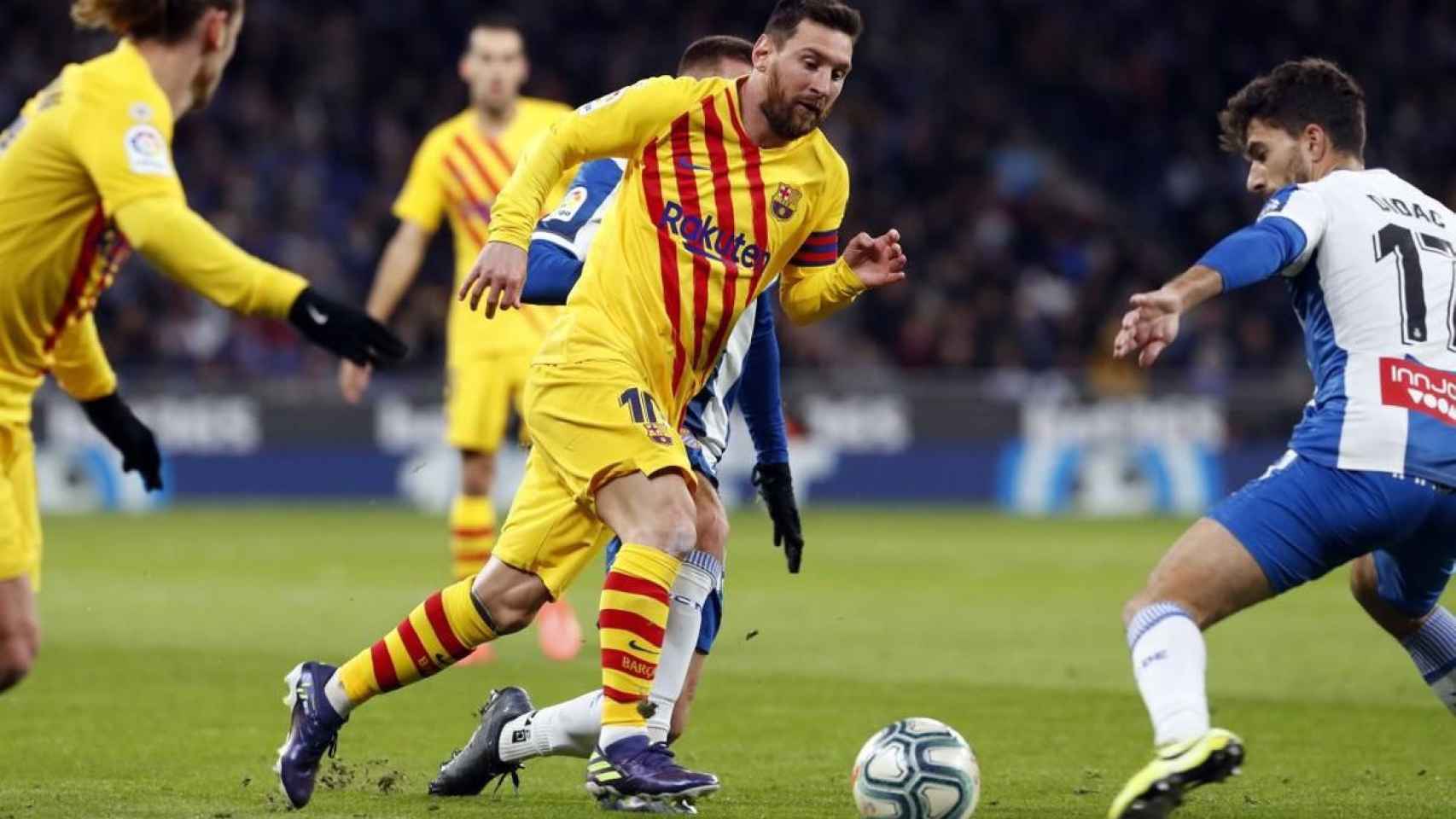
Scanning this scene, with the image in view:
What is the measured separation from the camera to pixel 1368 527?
5.17m

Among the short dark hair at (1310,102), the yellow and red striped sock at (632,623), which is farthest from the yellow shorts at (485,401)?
the short dark hair at (1310,102)

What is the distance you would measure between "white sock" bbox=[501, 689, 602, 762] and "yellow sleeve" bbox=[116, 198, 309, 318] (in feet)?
5.55

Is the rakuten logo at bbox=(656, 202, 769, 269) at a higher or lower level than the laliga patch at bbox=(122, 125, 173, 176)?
lower

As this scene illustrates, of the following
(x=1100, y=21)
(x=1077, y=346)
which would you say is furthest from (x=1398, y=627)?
(x=1100, y=21)

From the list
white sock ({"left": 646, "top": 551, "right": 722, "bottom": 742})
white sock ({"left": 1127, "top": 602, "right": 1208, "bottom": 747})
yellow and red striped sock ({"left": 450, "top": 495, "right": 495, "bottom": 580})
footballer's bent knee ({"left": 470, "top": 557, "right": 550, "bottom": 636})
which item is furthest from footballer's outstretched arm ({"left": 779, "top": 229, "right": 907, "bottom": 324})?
yellow and red striped sock ({"left": 450, "top": 495, "right": 495, "bottom": 580})

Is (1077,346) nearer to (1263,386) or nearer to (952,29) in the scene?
(1263,386)

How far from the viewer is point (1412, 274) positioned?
536cm

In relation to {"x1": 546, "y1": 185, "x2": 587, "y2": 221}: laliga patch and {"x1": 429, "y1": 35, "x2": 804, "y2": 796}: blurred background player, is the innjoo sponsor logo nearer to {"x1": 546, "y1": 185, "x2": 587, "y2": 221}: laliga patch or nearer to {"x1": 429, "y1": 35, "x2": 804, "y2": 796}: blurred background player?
{"x1": 429, "y1": 35, "x2": 804, "y2": 796}: blurred background player

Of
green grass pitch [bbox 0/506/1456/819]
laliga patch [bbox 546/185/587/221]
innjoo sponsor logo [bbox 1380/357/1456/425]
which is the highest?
laliga patch [bbox 546/185/587/221]

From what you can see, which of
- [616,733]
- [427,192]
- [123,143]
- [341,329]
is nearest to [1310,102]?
[616,733]

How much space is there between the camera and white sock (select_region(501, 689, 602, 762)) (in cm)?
591

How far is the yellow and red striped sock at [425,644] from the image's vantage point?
578 centimetres

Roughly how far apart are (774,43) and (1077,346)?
56.8 feet

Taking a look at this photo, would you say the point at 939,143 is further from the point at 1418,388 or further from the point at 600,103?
the point at 1418,388
